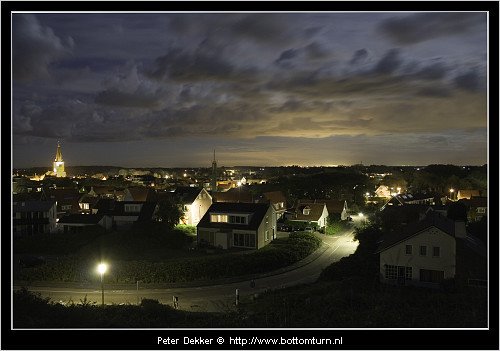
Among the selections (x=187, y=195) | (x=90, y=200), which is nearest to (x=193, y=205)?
(x=187, y=195)

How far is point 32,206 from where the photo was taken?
27203 millimetres

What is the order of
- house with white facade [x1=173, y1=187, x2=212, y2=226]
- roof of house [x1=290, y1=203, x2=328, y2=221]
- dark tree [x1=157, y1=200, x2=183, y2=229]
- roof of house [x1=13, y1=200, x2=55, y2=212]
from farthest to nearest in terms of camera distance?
roof of house [x1=290, y1=203, x2=328, y2=221]
house with white facade [x1=173, y1=187, x2=212, y2=226]
roof of house [x1=13, y1=200, x2=55, y2=212]
dark tree [x1=157, y1=200, x2=183, y2=229]

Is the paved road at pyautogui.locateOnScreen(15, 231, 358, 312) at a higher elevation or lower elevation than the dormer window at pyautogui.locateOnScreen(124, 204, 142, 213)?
lower

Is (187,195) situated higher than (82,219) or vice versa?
(187,195)

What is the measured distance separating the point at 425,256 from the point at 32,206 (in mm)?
26251

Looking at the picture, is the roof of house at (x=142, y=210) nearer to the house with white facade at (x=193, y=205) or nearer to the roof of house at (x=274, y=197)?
the house with white facade at (x=193, y=205)

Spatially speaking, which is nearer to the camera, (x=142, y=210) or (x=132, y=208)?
(x=142, y=210)

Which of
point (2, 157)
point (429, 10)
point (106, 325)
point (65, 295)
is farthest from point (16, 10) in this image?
point (65, 295)

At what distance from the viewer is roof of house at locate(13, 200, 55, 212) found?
26.9 metres

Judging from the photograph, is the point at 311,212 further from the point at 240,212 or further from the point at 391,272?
the point at 391,272

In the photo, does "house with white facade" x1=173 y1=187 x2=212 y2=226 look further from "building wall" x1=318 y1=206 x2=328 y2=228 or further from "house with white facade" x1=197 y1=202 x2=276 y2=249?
"building wall" x1=318 y1=206 x2=328 y2=228

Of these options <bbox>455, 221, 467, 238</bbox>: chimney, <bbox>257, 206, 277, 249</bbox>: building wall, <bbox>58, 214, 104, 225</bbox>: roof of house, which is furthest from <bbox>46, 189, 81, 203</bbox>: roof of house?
<bbox>455, 221, 467, 238</bbox>: chimney

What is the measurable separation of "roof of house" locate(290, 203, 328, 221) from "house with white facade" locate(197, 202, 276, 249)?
21.6ft

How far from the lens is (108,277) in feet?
50.5
